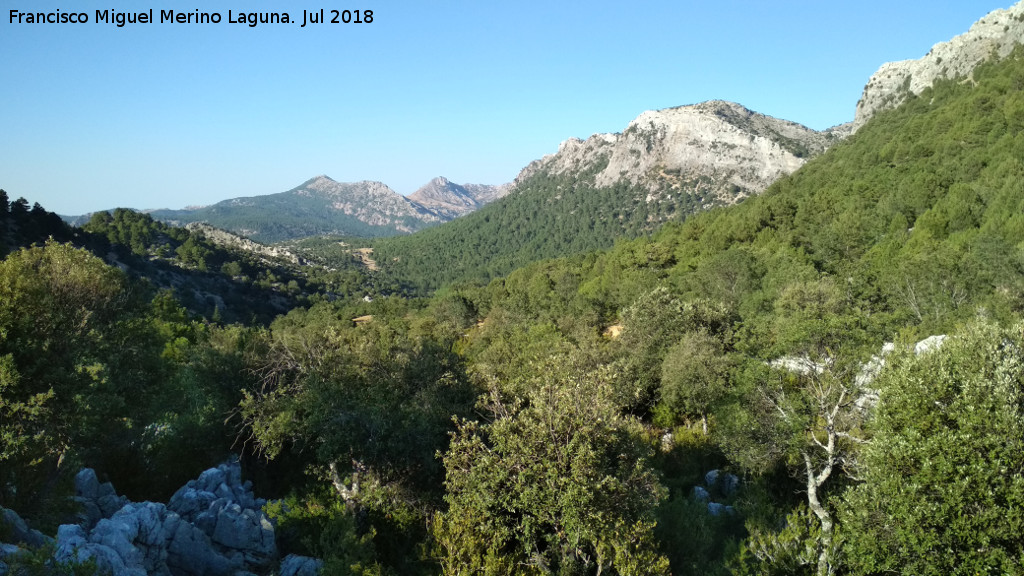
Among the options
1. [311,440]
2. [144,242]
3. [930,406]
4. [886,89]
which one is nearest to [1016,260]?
[930,406]

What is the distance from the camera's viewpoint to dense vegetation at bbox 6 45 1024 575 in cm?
1351

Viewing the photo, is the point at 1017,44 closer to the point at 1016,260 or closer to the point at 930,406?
the point at 1016,260

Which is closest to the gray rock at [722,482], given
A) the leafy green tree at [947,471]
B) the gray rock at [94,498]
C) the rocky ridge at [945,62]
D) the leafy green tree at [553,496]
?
the leafy green tree at [947,471]

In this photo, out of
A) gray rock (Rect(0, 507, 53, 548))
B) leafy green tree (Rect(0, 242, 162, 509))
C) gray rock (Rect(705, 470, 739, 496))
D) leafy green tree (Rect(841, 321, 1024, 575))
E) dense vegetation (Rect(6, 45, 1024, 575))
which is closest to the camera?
leafy green tree (Rect(841, 321, 1024, 575))

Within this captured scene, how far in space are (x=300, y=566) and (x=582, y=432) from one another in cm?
1051

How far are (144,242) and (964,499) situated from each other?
170770 mm

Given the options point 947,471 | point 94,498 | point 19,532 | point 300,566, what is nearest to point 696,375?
point 947,471

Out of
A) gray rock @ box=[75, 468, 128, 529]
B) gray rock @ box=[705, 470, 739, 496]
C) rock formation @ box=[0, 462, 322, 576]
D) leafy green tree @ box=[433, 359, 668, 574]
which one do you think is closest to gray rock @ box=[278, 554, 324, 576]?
rock formation @ box=[0, 462, 322, 576]

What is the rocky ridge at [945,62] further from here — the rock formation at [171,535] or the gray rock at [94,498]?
the gray rock at [94,498]

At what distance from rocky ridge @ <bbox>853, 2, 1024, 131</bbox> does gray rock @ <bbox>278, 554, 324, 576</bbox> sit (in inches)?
5372

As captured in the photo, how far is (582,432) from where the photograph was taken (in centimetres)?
1463

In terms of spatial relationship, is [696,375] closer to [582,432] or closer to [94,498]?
[582,432]

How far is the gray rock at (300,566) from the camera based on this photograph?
1614cm

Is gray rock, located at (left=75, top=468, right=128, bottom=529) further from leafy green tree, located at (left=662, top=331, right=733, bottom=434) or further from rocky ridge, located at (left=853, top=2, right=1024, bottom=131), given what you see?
rocky ridge, located at (left=853, top=2, right=1024, bottom=131)
